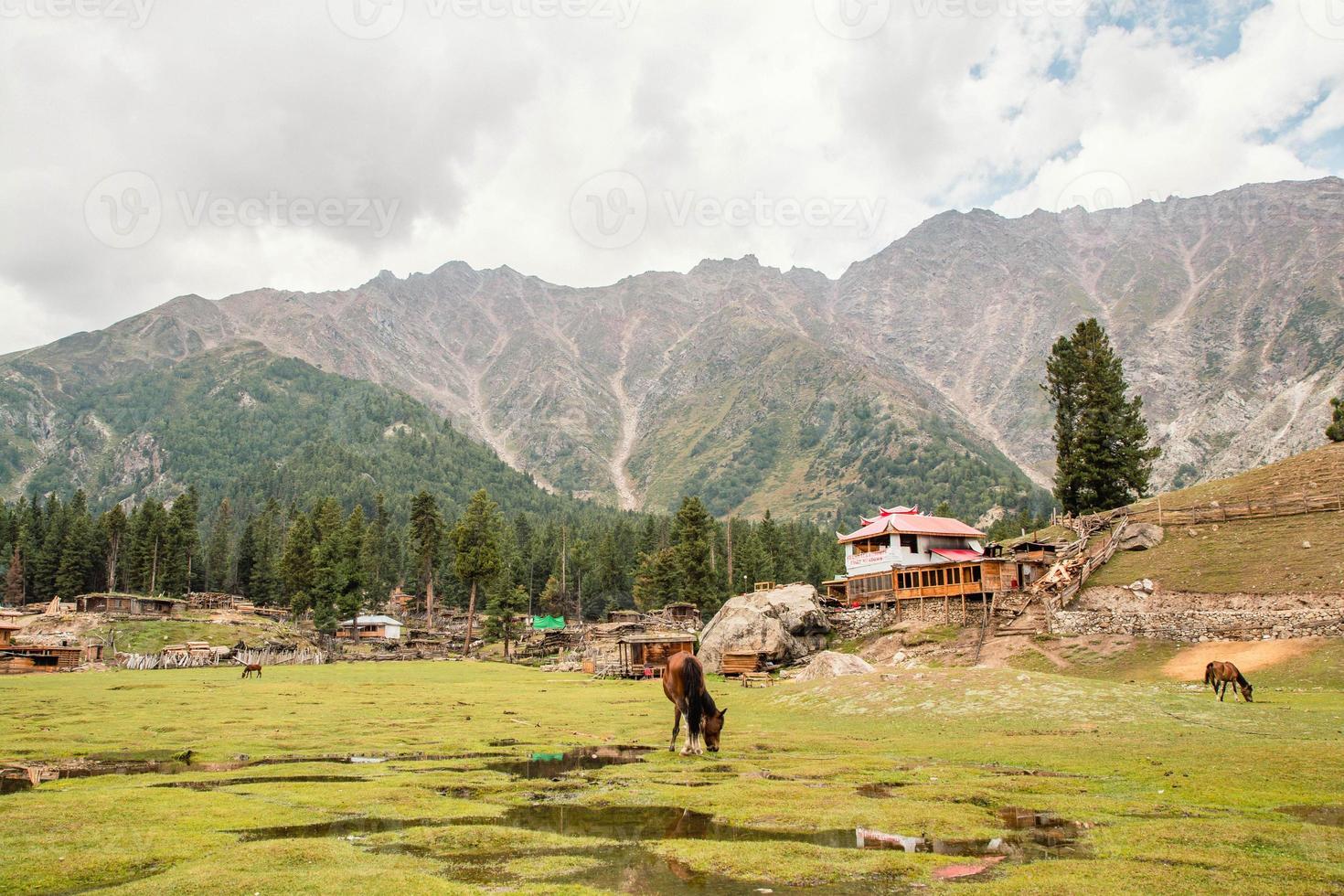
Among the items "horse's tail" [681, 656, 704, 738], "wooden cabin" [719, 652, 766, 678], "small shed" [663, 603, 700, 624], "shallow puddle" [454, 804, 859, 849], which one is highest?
"horse's tail" [681, 656, 704, 738]

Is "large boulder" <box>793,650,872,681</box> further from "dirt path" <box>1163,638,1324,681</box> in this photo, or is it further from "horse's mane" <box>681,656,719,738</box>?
"horse's mane" <box>681,656,719,738</box>

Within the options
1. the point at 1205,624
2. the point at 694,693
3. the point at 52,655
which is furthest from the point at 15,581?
the point at 1205,624

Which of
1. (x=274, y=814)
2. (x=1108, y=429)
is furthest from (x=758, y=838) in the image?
(x=1108, y=429)

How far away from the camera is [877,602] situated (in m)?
75.3

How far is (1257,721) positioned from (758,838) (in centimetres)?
2277

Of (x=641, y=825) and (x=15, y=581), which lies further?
(x=15, y=581)

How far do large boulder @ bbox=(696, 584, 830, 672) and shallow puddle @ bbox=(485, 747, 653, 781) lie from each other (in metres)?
39.2

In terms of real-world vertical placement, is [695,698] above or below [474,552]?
below

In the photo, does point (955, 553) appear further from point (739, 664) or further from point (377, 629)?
point (377, 629)

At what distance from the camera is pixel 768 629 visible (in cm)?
6500

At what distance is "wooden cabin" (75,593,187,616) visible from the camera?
10094 centimetres

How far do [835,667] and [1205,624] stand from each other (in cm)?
2314

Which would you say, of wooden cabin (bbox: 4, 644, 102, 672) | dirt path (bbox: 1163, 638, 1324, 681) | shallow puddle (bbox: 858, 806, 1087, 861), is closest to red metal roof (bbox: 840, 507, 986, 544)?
dirt path (bbox: 1163, 638, 1324, 681)

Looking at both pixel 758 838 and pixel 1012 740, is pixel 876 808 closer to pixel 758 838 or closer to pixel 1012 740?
pixel 758 838
